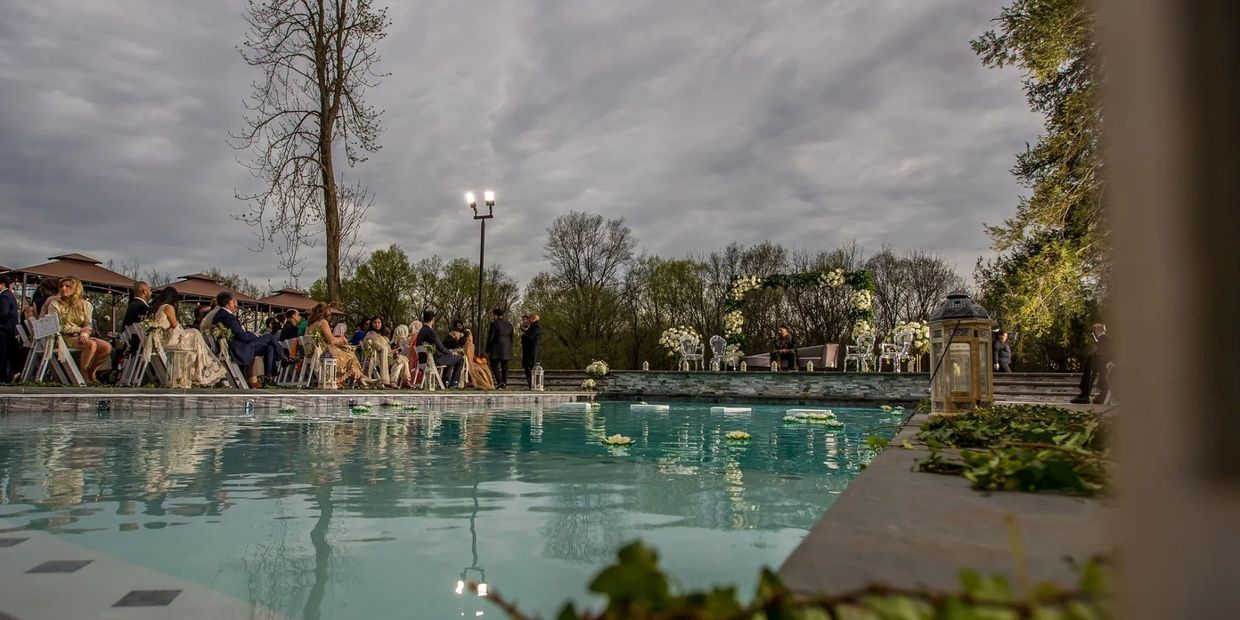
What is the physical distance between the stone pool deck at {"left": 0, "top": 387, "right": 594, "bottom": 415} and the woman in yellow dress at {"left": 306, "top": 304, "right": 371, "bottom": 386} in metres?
2.14

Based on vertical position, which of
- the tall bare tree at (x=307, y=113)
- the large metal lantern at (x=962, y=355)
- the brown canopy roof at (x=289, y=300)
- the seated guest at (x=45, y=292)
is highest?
the tall bare tree at (x=307, y=113)

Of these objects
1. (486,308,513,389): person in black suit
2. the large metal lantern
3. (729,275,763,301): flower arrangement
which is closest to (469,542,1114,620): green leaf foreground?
the large metal lantern

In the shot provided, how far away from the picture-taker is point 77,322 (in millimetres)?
10719

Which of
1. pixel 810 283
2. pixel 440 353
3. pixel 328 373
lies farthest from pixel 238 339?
pixel 810 283

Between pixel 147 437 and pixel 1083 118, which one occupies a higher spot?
pixel 1083 118

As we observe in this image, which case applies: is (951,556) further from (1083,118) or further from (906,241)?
(906,241)

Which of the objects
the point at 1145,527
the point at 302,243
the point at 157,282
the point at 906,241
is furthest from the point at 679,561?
the point at 157,282

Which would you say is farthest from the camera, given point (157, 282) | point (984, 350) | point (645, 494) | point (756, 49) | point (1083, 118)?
point (157, 282)

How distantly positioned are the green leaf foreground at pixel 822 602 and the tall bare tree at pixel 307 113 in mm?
16787

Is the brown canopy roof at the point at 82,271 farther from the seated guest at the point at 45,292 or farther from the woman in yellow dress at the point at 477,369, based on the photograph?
the woman in yellow dress at the point at 477,369

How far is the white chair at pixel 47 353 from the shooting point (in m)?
10.1

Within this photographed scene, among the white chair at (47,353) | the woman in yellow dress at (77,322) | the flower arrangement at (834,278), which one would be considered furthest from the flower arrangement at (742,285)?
the white chair at (47,353)

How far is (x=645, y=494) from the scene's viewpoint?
4.00 m

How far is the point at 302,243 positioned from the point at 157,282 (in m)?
18.9
